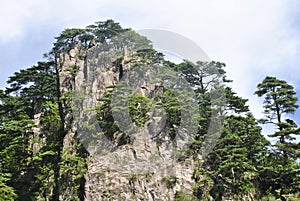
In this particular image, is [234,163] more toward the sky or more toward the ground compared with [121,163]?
more toward the ground

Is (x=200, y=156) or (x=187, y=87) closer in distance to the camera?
(x=200, y=156)

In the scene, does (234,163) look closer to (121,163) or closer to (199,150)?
(199,150)

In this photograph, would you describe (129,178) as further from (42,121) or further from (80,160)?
(42,121)

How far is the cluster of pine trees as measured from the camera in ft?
55.5

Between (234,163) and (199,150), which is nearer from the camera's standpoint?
(234,163)

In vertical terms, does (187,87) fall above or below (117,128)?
above

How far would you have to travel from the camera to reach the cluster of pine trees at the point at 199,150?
16.9m

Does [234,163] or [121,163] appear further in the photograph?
[121,163]

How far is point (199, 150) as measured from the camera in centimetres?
1873


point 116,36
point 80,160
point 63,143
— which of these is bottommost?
point 80,160

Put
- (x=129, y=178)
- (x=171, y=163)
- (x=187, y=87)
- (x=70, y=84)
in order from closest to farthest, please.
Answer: (x=129, y=178), (x=171, y=163), (x=187, y=87), (x=70, y=84)

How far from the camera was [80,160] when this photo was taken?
18.5 meters

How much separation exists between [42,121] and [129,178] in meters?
9.07

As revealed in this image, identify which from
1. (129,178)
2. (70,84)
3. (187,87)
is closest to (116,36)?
(70,84)
